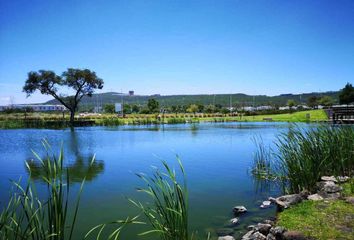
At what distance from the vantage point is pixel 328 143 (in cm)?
1050

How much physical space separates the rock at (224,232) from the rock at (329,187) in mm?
3083

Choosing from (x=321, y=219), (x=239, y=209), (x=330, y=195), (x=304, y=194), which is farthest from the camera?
(x=239, y=209)

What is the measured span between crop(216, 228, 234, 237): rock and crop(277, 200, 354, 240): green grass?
1139 millimetres

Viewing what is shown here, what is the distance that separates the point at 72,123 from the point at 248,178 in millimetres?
46025

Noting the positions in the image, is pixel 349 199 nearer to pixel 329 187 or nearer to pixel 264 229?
pixel 329 187

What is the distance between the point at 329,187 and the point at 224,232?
136 inches

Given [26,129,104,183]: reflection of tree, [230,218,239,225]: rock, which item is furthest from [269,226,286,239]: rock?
[26,129,104,183]: reflection of tree

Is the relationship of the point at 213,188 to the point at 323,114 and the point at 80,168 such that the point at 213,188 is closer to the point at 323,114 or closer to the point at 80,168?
the point at 80,168

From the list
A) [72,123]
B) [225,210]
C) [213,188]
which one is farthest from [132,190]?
[72,123]

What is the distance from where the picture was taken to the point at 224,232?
24.9 feet

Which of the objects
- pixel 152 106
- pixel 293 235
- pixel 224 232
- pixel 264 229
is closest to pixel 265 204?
pixel 224 232

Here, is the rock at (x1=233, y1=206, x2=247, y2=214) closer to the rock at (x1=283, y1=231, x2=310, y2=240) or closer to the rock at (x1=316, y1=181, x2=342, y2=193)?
the rock at (x1=316, y1=181, x2=342, y2=193)

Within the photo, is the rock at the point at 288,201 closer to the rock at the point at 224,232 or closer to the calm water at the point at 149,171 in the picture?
the calm water at the point at 149,171

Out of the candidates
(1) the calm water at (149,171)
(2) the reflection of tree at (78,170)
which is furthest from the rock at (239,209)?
(2) the reflection of tree at (78,170)
